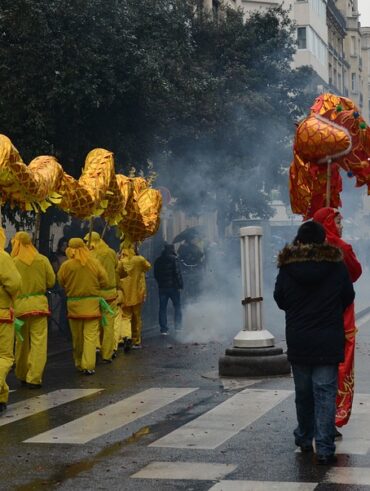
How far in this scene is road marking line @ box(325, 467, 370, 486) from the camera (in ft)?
24.6

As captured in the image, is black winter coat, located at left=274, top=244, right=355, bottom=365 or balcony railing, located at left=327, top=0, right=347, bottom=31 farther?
balcony railing, located at left=327, top=0, right=347, bottom=31

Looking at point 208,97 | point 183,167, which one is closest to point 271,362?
point 208,97

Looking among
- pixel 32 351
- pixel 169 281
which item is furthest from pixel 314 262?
pixel 169 281


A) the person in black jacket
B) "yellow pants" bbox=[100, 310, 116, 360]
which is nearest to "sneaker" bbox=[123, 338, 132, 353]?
"yellow pants" bbox=[100, 310, 116, 360]

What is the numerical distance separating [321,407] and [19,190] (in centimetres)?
561

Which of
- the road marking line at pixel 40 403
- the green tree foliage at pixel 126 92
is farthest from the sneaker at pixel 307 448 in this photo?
the green tree foliage at pixel 126 92

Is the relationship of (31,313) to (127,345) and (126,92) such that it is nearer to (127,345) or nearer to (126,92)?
(127,345)

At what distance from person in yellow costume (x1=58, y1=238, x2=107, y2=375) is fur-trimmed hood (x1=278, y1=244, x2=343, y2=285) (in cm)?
637

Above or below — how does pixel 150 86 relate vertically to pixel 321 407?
above

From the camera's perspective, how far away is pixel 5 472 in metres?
8.05

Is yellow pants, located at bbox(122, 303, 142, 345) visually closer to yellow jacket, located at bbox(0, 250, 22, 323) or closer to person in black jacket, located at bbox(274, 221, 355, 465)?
yellow jacket, located at bbox(0, 250, 22, 323)

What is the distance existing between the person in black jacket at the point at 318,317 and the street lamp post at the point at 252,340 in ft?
16.1

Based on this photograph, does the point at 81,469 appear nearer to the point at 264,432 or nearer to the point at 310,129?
the point at 264,432

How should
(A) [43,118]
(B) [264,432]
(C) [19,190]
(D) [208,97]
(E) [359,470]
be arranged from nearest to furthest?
1. (E) [359,470]
2. (B) [264,432]
3. (C) [19,190]
4. (A) [43,118]
5. (D) [208,97]
